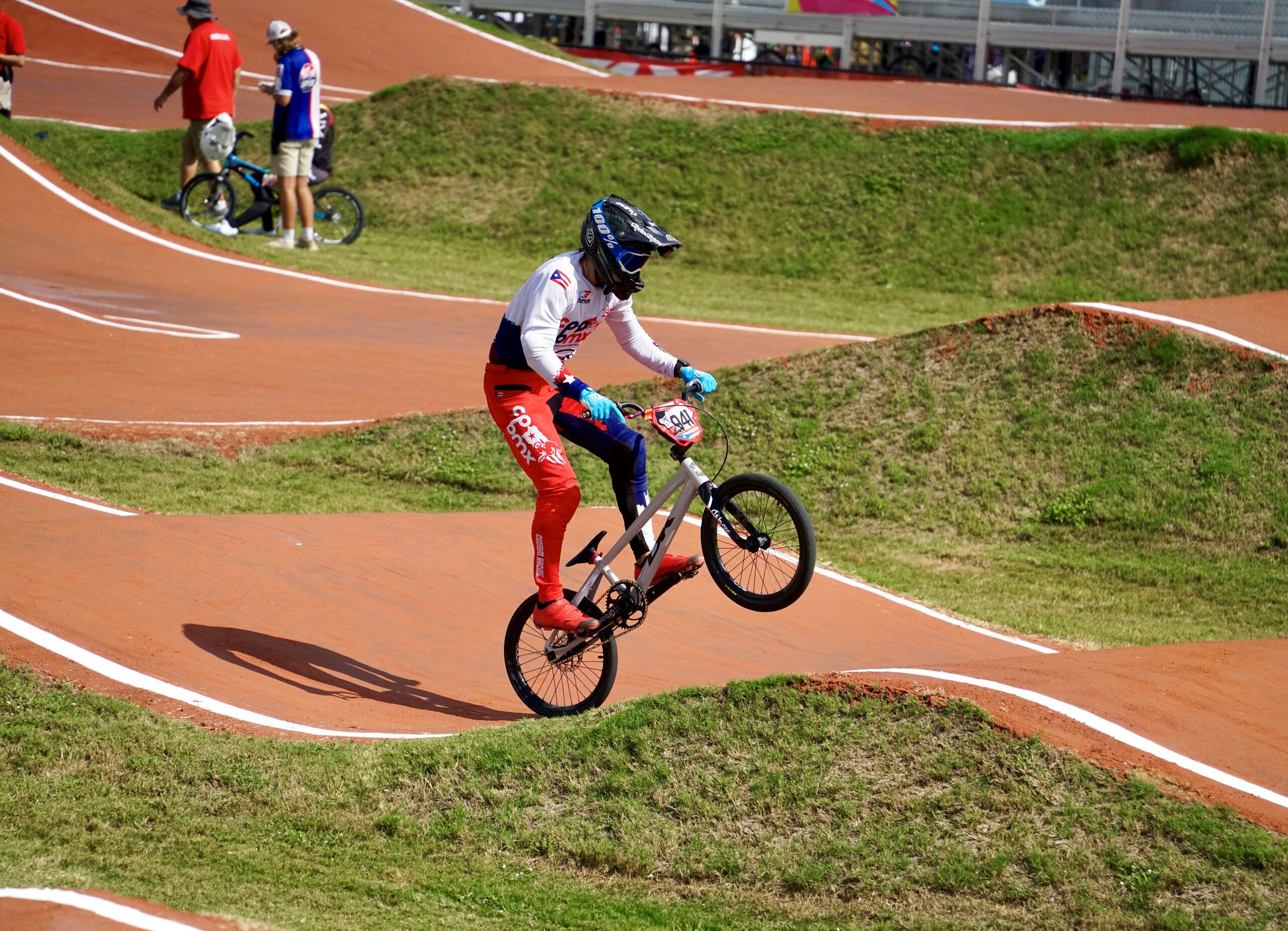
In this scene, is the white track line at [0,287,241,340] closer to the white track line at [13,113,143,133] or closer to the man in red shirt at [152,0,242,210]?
the man in red shirt at [152,0,242,210]

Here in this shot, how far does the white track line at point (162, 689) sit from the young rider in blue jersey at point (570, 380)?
4.23 ft

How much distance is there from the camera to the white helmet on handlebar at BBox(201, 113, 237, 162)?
1898 centimetres

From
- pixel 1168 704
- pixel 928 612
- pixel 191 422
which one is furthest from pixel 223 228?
pixel 1168 704

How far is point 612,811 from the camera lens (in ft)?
20.4

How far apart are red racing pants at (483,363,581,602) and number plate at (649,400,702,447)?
60cm

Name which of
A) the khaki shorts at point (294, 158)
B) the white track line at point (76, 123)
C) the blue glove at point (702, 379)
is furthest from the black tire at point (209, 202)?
the blue glove at point (702, 379)

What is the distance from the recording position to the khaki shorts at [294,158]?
18609mm

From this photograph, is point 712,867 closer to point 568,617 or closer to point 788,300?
point 568,617

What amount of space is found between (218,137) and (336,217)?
2989 mm

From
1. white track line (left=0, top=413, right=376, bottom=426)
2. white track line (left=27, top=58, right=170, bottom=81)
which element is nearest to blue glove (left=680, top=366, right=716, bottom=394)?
white track line (left=0, top=413, right=376, bottom=426)

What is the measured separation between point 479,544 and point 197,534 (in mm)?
2157

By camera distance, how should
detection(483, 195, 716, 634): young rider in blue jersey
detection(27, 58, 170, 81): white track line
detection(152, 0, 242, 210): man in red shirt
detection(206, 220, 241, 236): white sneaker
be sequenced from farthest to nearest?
1. detection(27, 58, 170, 81): white track line
2. detection(206, 220, 241, 236): white sneaker
3. detection(152, 0, 242, 210): man in red shirt
4. detection(483, 195, 716, 634): young rider in blue jersey

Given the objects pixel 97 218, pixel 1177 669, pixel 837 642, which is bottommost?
pixel 837 642

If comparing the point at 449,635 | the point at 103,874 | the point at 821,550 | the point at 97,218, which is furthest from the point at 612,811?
the point at 97,218
